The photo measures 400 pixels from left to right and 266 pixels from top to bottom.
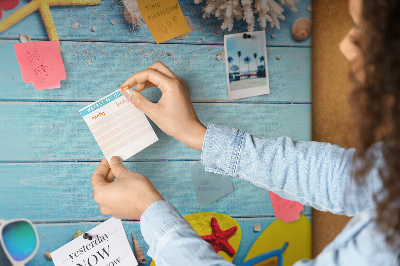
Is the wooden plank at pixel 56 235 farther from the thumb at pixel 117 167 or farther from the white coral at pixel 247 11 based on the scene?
the white coral at pixel 247 11

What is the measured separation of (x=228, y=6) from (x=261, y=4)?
0.11 metres

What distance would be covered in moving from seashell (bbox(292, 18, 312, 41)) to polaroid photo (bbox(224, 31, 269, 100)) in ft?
0.37

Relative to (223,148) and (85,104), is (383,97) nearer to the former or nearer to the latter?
(223,148)

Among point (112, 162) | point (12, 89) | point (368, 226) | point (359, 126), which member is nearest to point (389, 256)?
point (368, 226)

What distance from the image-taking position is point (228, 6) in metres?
0.93

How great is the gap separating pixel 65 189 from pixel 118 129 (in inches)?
10.0

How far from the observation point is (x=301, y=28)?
3.27ft

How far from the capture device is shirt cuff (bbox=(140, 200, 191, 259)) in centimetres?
60

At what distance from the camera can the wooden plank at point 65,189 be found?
86cm

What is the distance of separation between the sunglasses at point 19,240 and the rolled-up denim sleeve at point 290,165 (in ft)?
1.82

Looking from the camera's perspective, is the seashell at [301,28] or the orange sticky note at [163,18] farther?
the seashell at [301,28]

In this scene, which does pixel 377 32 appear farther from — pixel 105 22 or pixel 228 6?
pixel 105 22

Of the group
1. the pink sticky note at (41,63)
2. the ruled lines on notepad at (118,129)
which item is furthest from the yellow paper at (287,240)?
the pink sticky note at (41,63)

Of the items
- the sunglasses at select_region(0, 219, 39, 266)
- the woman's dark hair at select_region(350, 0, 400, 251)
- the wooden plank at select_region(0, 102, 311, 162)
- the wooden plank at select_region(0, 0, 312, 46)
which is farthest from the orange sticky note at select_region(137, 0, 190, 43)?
the sunglasses at select_region(0, 219, 39, 266)
